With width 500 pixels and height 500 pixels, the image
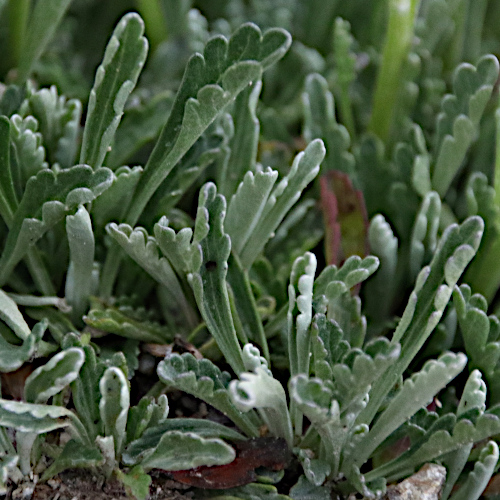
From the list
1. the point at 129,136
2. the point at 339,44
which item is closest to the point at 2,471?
the point at 129,136

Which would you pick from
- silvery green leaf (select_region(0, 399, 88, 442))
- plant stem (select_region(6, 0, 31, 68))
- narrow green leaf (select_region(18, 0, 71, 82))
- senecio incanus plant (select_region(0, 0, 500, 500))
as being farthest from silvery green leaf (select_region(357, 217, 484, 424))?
plant stem (select_region(6, 0, 31, 68))

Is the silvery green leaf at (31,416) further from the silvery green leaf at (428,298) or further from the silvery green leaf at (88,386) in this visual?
the silvery green leaf at (428,298)

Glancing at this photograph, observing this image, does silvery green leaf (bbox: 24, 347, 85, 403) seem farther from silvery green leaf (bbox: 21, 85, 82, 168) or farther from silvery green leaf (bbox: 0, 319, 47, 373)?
silvery green leaf (bbox: 21, 85, 82, 168)

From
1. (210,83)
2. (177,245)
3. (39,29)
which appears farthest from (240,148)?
(39,29)

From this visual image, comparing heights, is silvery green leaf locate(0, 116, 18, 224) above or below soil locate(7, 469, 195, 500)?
above

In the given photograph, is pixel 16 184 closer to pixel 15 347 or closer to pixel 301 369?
pixel 15 347

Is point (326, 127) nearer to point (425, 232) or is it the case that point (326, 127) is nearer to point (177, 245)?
point (425, 232)

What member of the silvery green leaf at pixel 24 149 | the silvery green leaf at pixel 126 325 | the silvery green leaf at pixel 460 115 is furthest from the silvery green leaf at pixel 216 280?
the silvery green leaf at pixel 460 115
